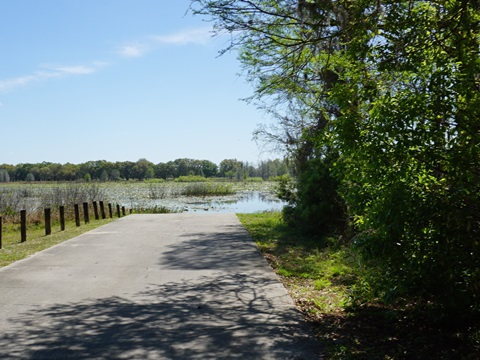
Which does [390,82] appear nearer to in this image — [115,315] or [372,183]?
[372,183]

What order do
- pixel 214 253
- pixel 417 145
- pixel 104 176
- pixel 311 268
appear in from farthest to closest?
1. pixel 104 176
2. pixel 214 253
3. pixel 311 268
4. pixel 417 145

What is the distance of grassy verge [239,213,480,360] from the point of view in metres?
4.73

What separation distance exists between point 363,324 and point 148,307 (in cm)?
286

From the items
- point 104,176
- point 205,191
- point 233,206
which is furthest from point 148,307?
point 104,176

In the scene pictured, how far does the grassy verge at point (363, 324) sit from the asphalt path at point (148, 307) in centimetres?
29

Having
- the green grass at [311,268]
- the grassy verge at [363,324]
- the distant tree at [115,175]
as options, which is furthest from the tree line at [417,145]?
the distant tree at [115,175]

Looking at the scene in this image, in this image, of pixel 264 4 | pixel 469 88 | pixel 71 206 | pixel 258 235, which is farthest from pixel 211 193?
pixel 469 88

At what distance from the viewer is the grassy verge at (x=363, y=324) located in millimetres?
4734

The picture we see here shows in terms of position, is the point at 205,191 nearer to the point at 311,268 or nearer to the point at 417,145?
the point at 311,268

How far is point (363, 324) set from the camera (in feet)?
19.1

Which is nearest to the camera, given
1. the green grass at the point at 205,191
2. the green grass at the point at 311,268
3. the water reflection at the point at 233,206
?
the green grass at the point at 311,268

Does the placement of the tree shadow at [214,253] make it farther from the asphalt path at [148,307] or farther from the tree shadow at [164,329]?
the tree shadow at [164,329]

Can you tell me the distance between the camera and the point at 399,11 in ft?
18.7

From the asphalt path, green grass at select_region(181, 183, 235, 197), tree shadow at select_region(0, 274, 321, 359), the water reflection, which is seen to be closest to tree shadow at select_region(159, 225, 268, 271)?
the asphalt path
